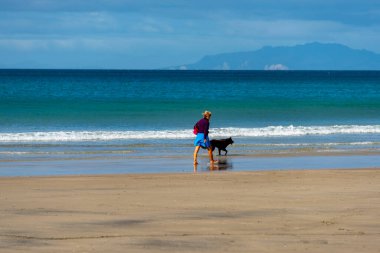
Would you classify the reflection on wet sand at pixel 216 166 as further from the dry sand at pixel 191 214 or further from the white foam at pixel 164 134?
the white foam at pixel 164 134

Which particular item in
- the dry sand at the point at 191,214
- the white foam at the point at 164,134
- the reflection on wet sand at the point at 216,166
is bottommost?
the dry sand at the point at 191,214

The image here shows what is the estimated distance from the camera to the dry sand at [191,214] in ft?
30.2

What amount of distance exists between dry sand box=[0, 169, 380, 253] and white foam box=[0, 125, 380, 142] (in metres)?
12.4

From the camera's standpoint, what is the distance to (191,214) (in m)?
11.1

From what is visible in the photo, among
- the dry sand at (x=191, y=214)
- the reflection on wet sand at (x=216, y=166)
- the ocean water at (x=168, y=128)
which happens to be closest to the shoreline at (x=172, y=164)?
the reflection on wet sand at (x=216, y=166)

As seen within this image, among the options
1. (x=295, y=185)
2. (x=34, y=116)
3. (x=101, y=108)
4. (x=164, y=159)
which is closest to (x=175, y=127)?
(x=34, y=116)

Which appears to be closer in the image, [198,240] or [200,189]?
[198,240]

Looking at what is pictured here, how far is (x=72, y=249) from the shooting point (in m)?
8.91

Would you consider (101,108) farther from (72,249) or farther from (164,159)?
(72,249)

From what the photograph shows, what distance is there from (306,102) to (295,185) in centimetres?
4525

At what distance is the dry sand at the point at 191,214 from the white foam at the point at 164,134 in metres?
12.4

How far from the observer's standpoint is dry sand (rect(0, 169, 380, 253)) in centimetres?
922

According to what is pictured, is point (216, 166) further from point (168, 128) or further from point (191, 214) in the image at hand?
point (168, 128)

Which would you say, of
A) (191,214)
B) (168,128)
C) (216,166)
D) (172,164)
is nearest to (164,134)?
(168,128)
